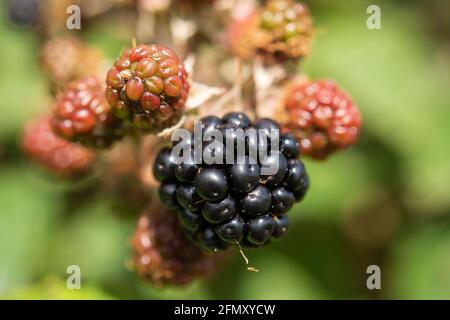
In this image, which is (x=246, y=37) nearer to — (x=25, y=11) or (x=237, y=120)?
(x=237, y=120)

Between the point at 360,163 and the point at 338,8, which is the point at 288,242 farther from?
the point at 338,8

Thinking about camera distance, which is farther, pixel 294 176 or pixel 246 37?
pixel 246 37

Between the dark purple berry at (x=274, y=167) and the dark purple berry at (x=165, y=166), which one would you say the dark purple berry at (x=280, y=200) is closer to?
the dark purple berry at (x=274, y=167)

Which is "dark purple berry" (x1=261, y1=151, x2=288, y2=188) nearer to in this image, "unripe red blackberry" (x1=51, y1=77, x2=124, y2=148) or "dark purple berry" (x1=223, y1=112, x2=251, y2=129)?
"dark purple berry" (x1=223, y1=112, x2=251, y2=129)

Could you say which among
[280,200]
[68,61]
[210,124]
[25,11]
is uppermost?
[25,11]

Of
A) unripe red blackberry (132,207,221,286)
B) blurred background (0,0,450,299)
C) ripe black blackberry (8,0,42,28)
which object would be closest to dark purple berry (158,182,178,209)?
unripe red blackberry (132,207,221,286)

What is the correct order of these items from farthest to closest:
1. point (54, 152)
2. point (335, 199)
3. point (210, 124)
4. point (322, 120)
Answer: point (335, 199)
point (54, 152)
point (322, 120)
point (210, 124)

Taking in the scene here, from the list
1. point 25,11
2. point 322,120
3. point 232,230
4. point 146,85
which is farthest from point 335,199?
point 25,11

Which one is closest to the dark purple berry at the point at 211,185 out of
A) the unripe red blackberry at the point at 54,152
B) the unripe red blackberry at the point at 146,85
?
the unripe red blackberry at the point at 146,85
